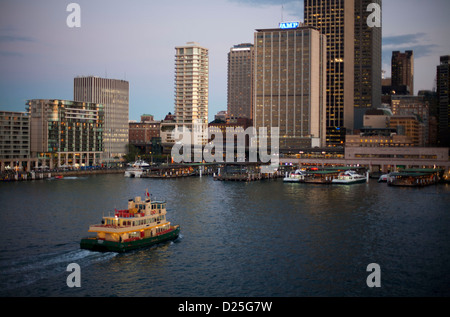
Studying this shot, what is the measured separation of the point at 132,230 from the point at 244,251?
38.9 feet

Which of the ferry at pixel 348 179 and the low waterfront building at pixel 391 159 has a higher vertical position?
the low waterfront building at pixel 391 159

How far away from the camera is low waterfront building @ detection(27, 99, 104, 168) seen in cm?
17988

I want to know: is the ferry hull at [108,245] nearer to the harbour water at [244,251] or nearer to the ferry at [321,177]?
the harbour water at [244,251]

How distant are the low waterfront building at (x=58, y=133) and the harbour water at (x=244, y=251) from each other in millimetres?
91832

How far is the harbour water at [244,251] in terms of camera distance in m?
41.6

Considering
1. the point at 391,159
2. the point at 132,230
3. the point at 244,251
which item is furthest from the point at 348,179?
the point at 132,230

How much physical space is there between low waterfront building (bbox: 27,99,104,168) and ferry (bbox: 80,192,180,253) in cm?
13270

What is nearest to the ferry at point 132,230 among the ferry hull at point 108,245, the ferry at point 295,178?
the ferry hull at point 108,245

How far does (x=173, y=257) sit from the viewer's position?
50062 millimetres

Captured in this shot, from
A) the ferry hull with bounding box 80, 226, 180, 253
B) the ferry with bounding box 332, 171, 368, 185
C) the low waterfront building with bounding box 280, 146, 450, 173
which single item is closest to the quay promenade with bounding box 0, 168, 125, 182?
the low waterfront building with bounding box 280, 146, 450, 173

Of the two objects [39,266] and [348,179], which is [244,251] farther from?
[348,179]

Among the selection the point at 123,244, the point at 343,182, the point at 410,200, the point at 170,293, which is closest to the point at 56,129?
the point at 343,182

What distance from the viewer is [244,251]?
52906 mm
